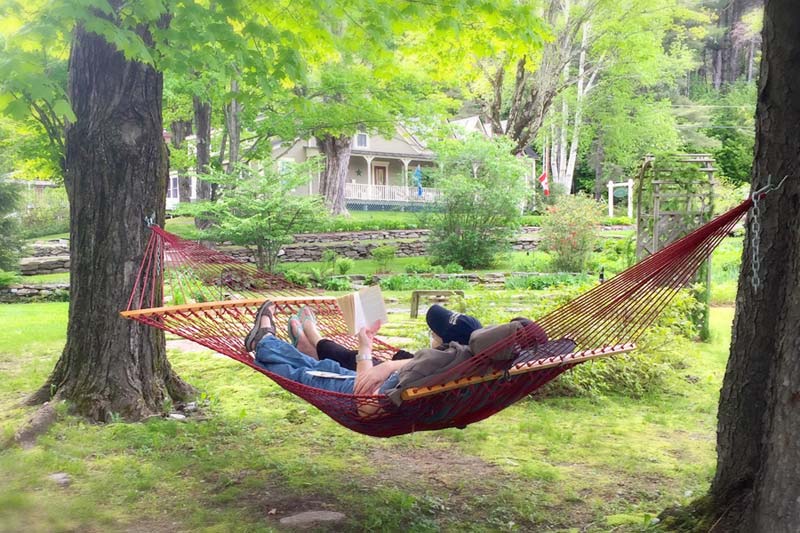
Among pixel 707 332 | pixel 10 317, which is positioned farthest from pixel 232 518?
pixel 10 317

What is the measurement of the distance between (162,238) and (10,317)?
177 inches

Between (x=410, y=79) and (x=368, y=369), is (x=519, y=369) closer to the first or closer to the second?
(x=368, y=369)

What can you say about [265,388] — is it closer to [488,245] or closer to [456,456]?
[456,456]

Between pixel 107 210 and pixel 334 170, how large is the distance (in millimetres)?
11931

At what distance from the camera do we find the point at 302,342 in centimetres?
294

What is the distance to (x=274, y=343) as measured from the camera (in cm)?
266

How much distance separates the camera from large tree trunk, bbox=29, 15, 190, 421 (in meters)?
3.08

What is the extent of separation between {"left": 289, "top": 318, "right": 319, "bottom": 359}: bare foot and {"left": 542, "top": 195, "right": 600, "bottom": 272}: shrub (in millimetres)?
7301

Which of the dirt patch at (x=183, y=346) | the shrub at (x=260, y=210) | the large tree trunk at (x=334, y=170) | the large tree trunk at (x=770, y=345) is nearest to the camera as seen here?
the large tree trunk at (x=770, y=345)

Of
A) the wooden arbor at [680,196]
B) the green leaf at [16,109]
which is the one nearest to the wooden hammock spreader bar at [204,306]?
the green leaf at [16,109]

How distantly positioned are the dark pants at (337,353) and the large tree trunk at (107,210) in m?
0.94

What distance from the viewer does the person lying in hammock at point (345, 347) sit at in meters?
2.30

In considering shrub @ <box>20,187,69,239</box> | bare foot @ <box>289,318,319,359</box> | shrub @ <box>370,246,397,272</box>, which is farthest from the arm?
shrub @ <box>20,187,69,239</box>

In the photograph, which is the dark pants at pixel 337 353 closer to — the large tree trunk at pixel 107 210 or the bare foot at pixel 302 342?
the bare foot at pixel 302 342
